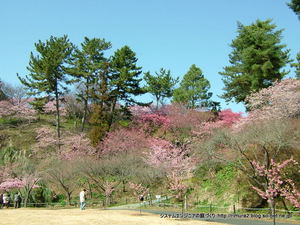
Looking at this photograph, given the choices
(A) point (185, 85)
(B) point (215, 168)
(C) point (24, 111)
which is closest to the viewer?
(B) point (215, 168)

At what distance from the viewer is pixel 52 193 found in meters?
29.5

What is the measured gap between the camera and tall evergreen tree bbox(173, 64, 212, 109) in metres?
42.9

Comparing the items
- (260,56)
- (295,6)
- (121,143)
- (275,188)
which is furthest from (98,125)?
(275,188)

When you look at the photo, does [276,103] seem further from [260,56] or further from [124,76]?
[124,76]

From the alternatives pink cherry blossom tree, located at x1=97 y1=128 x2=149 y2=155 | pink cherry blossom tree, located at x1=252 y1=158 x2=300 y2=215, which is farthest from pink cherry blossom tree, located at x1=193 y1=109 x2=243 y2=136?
pink cherry blossom tree, located at x1=252 y1=158 x2=300 y2=215

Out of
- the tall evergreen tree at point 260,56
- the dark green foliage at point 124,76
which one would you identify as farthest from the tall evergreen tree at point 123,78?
the tall evergreen tree at point 260,56

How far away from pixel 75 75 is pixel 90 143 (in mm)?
9692

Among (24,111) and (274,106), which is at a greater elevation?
(24,111)

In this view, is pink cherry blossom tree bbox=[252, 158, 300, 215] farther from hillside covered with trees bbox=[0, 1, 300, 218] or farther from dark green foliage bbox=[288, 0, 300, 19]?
dark green foliage bbox=[288, 0, 300, 19]

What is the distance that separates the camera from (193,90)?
43125 millimetres

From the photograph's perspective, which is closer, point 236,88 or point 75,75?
→ point 236,88

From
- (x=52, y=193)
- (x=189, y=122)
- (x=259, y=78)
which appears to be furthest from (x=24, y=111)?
(x=259, y=78)

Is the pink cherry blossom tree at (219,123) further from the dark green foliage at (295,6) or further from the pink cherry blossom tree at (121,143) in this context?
the dark green foliage at (295,6)

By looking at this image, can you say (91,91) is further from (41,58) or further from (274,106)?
(274,106)
